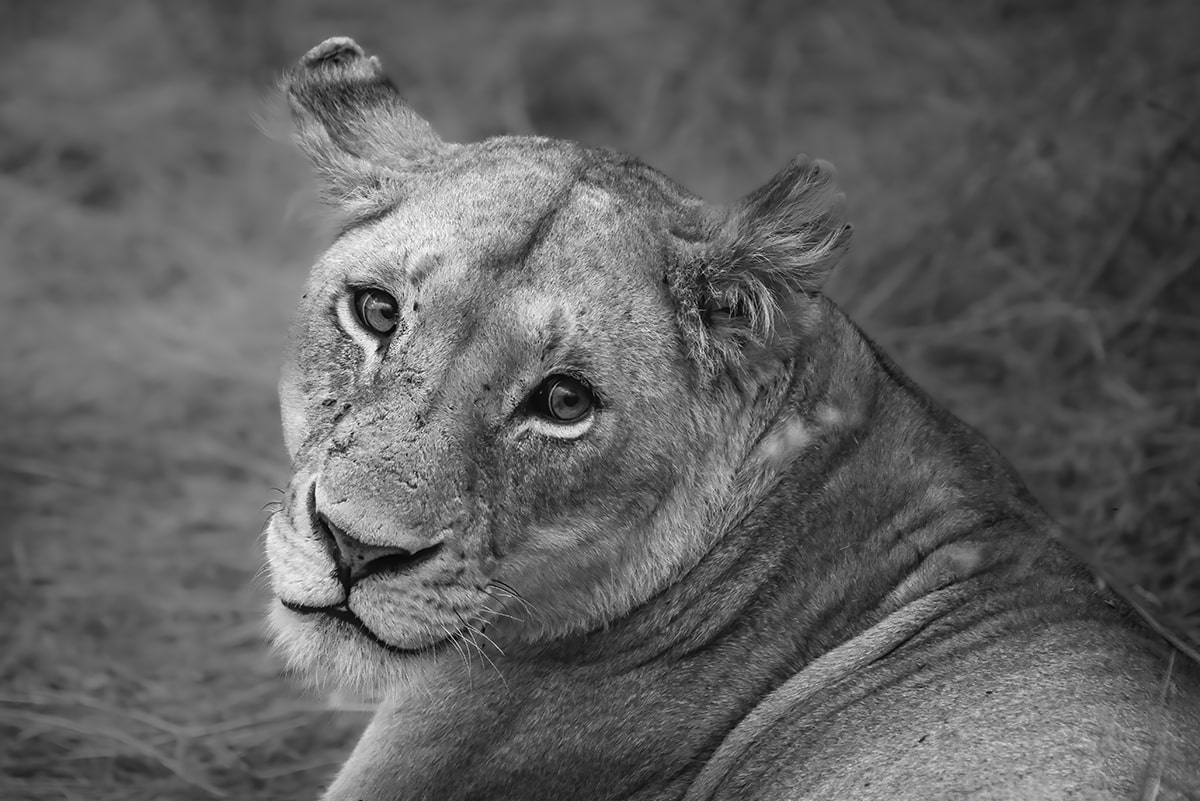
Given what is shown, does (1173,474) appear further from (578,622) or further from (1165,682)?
(578,622)

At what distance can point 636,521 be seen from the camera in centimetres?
385

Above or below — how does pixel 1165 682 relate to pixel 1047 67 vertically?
below

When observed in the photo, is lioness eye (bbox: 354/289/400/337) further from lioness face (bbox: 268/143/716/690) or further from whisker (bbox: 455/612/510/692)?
whisker (bbox: 455/612/510/692)

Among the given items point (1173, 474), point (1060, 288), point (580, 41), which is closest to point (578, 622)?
point (1173, 474)

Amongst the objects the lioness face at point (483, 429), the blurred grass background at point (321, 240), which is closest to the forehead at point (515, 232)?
the lioness face at point (483, 429)

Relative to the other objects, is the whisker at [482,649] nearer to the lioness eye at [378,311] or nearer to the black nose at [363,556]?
the black nose at [363,556]

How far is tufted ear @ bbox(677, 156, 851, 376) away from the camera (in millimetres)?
3922

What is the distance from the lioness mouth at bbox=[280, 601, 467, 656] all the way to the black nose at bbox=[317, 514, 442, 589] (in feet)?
0.32

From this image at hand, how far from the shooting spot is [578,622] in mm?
3871

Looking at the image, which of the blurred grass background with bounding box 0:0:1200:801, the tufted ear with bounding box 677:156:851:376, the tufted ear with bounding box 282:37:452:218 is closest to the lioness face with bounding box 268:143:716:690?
the tufted ear with bounding box 677:156:851:376

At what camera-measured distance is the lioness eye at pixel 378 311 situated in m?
3.84

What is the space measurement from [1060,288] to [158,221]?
5.79 m

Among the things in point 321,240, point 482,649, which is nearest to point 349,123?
point 482,649

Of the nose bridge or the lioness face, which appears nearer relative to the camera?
the nose bridge
